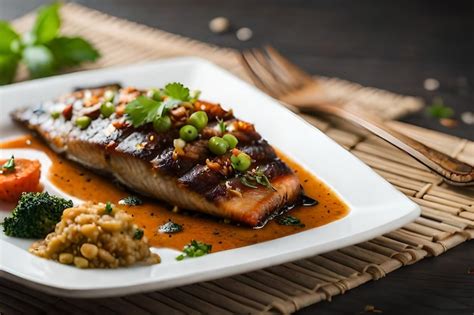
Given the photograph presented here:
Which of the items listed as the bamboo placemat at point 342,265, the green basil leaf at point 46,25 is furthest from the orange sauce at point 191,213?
the green basil leaf at point 46,25

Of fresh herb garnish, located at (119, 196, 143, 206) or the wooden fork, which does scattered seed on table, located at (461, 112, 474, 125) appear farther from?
fresh herb garnish, located at (119, 196, 143, 206)

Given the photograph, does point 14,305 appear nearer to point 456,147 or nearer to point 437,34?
point 456,147

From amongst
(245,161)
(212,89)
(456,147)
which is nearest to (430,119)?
(456,147)

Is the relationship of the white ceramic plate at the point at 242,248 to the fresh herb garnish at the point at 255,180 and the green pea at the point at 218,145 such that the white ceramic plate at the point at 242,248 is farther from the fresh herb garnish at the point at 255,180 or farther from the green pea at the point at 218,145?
the green pea at the point at 218,145

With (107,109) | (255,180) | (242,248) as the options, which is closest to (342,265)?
(242,248)

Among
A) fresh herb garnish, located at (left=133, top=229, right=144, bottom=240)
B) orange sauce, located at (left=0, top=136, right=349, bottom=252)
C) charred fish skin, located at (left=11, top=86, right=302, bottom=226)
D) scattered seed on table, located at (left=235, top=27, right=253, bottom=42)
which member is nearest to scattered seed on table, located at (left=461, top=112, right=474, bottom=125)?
orange sauce, located at (left=0, top=136, right=349, bottom=252)
